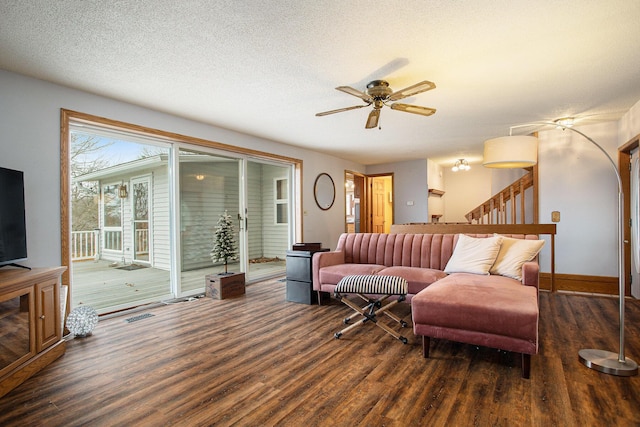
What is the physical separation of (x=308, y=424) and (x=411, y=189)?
6.92m

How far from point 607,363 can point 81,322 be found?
4.22 metres

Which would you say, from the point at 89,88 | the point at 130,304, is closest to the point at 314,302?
the point at 130,304

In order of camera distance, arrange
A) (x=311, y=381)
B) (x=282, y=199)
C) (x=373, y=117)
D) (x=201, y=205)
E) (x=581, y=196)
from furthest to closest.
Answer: (x=282, y=199), (x=201, y=205), (x=581, y=196), (x=373, y=117), (x=311, y=381)

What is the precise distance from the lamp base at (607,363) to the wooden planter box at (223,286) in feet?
12.2

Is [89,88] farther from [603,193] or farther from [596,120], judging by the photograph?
[603,193]

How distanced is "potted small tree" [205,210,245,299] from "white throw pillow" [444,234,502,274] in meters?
2.73

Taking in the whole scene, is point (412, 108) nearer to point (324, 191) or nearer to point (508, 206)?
point (324, 191)

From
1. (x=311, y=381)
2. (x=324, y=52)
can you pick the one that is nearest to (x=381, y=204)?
(x=324, y=52)

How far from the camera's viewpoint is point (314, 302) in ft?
13.4

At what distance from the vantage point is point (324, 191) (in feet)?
22.9

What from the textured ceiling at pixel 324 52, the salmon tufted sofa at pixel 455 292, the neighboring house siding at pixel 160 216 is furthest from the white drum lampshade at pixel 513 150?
the neighboring house siding at pixel 160 216

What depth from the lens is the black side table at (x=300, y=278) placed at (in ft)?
13.3

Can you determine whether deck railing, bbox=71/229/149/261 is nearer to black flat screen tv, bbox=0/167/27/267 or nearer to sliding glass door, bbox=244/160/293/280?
black flat screen tv, bbox=0/167/27/267

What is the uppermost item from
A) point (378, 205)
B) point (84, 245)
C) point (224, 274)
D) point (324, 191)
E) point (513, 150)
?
point (513, 150)
